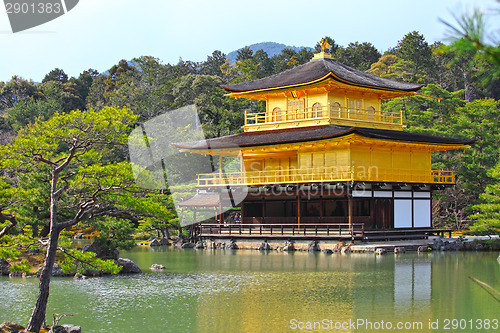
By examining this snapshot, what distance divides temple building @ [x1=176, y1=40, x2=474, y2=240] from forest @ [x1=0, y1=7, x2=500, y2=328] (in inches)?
134

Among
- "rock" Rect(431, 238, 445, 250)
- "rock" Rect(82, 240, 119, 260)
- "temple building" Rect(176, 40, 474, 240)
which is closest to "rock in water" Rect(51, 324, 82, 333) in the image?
"rock" Rect(82, 240, 119, 260)

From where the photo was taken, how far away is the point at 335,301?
14641 millimetres

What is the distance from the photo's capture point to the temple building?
29.2m

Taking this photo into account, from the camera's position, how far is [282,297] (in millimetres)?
15391

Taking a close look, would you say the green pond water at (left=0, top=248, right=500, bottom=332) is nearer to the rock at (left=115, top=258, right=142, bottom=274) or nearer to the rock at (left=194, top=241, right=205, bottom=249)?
the rock at (left=115, top=258, right=142, bottom=274)

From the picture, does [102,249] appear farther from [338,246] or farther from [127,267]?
[338,246]

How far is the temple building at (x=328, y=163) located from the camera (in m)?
29.2

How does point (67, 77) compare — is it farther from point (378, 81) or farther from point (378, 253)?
point (378, 253)

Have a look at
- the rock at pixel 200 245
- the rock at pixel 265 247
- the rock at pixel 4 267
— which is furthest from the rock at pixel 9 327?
the rock at pixel 200 245

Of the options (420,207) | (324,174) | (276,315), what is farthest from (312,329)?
(420,207)

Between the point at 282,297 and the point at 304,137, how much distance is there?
15315 millimetres

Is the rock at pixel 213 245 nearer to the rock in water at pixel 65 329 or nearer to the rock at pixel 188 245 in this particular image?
the rock at pixel 188 245

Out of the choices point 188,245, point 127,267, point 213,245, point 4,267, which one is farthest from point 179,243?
point 4,267

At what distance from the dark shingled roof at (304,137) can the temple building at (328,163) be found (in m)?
0.07
